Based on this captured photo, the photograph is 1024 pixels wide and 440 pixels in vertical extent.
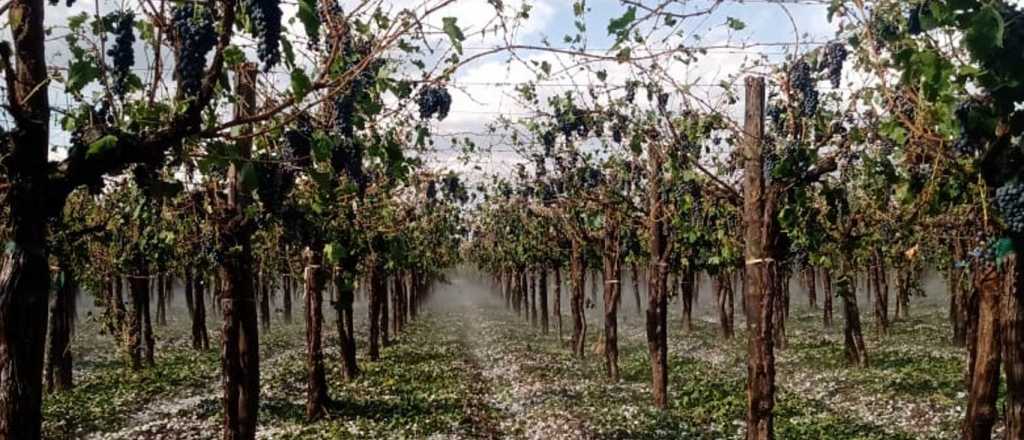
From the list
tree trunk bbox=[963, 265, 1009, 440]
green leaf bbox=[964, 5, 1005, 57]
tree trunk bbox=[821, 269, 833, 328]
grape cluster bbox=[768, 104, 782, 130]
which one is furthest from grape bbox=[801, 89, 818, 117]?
tree trunk bbox=[821, 269, 833, 328]

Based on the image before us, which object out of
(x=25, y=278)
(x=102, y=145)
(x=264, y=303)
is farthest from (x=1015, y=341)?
(x=264, y=303)

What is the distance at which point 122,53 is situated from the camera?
6094 mm

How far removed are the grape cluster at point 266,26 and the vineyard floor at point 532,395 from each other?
12656mm

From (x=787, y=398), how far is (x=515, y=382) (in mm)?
8254

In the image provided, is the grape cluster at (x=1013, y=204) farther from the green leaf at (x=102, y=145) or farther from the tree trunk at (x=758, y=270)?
the green leaf at (x=102, y=145)

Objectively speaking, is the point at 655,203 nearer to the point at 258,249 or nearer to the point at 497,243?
the point at 258,249

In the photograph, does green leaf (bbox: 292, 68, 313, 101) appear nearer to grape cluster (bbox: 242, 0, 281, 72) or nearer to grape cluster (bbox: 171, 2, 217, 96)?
grape cluster (bbox: 242, 0, 281, 72)

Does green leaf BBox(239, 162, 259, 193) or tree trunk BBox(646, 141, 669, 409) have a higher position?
green leaf BBox(239, 162, 259, 193)

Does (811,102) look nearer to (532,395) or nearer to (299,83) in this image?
(299,83)

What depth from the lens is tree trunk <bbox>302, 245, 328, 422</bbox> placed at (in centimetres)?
1825

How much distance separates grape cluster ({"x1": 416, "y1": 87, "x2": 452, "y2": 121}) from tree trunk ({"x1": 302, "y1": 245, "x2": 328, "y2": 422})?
33.8 feet

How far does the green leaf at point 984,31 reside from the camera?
5.04 m

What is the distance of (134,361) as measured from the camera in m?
28.1

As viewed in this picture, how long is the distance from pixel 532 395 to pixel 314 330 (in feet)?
22.0
